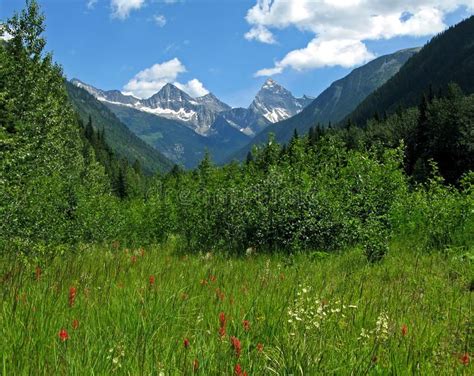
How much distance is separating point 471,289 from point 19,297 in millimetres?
5019

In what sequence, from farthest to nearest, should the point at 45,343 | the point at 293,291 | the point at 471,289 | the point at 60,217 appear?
the point at 60,217
the point at 471,289
the point at 293,291
the point at 45,343

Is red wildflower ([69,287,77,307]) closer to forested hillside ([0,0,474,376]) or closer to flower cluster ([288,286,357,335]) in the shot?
forested hillside ([0,0,474,376])

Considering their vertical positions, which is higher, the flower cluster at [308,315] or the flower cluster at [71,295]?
the flower cluster at [71,295]

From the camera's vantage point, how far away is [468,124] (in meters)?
66.8

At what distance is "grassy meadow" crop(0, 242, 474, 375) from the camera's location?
2.08 meters

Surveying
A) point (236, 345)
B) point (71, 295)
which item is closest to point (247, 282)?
point (71, 295)

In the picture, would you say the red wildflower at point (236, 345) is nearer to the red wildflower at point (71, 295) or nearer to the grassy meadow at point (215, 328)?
the grassy meadow at point (215, 328)

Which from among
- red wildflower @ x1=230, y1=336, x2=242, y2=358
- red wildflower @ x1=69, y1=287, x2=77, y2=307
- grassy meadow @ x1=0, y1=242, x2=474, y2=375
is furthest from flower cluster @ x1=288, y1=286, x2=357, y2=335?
red wildflower @ x1=69, y1=287, x2=77, y2=307

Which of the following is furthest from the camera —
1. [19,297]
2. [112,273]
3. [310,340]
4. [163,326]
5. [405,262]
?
[405,262]

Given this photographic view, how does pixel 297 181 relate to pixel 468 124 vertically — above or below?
below

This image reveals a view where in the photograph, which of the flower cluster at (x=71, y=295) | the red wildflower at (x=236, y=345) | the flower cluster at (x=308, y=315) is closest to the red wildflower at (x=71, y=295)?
the flower cluster at (x=71, y=295)

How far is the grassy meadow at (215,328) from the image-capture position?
208 centimetres

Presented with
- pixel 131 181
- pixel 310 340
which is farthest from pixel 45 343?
pixel 131 181

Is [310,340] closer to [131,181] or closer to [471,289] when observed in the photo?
[471,289]
